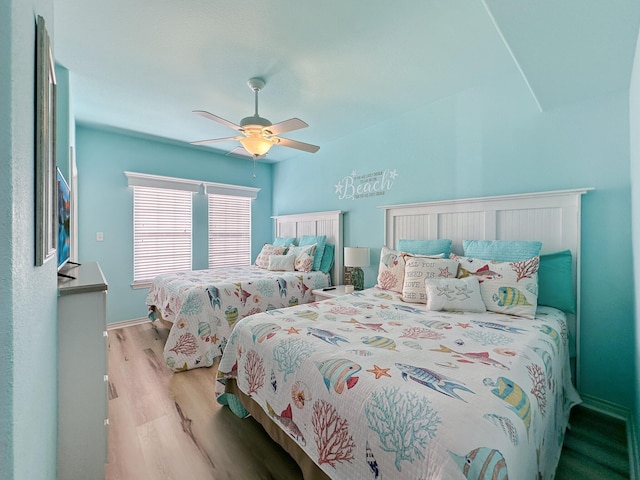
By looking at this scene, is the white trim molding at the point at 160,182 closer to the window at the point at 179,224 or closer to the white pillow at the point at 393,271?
the window at the point at 179,224

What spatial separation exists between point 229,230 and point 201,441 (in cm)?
369

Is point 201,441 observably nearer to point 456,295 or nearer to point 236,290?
point 236,290

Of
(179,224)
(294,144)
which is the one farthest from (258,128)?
(179,224)

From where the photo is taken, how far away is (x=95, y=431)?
1417mm

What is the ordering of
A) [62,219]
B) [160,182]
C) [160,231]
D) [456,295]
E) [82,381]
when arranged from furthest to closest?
[160,231] < [160,182] < [456,295] < [62,219] < [82,381]

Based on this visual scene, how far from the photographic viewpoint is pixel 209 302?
2.81 metres

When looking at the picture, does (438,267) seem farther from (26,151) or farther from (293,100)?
(26,151)

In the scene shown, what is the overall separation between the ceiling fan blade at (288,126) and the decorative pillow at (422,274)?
1463 mm

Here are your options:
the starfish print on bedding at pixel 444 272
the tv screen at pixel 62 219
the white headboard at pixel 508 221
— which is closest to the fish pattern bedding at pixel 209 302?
the tv screen at pixel 62 219

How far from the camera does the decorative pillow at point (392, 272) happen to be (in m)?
2.59

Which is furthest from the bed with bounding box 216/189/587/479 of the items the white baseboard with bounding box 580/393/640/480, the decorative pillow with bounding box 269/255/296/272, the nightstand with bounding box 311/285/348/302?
the decorative pillow with bounding box 269/255/296/272

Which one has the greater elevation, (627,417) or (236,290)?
(236,290)

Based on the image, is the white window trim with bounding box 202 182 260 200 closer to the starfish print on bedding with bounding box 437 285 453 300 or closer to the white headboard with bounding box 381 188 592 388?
the white headboard with bounding box 381 188 592 388

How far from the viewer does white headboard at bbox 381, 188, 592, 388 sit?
83.7 inches
